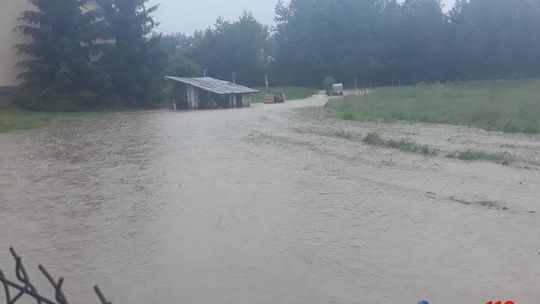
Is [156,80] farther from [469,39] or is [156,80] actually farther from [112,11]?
[469,39]

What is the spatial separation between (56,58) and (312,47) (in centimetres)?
3577

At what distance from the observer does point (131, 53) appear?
1385 inches

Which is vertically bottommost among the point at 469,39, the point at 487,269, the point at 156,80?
the point at 487,269

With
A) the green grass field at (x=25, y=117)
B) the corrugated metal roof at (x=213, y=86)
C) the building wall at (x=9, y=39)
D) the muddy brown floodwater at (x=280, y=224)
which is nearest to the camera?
the muddy brown floodwater at (x=280, y=224)

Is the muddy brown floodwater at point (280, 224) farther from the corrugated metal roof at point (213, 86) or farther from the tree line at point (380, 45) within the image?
the tree line at point (380, 45)

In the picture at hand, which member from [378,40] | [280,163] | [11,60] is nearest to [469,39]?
[378,40]

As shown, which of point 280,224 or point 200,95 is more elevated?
point 200,95

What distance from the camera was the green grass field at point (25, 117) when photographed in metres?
23.3

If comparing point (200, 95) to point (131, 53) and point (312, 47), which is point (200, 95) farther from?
point (312, 47)

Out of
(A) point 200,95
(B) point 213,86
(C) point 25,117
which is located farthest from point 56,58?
(B) point 213,86

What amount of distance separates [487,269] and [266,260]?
2.40 meters

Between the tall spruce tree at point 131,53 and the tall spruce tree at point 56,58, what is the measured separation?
2.63 metres

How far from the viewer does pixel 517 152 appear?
1308 centimetres

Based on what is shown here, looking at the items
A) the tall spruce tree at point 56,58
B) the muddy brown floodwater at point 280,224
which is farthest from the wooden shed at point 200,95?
the muddy brown floodwater at point 280,224
